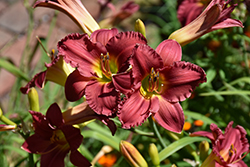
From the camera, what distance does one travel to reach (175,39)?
70cm

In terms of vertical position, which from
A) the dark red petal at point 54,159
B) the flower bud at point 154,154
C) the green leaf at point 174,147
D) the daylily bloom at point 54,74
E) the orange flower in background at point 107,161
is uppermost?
the daylily bloom at point 54,74

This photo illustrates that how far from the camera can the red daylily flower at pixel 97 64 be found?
1.92 ft

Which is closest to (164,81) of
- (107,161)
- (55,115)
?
(55,115)

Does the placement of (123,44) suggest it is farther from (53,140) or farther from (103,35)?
(53,140)

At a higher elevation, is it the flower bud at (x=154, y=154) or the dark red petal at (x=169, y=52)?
the dark red petal at (x=169, y=52)

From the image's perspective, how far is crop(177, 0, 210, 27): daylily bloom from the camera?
3.27ft

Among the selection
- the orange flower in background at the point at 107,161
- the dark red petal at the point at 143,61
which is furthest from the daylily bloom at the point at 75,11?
the orange flower in background at the point at 107,161

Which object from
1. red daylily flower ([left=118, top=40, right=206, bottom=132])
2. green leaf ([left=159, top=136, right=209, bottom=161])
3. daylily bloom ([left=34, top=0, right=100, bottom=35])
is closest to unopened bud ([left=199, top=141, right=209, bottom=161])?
green leaf ([left=159, top=136, right=209, bottom=161])

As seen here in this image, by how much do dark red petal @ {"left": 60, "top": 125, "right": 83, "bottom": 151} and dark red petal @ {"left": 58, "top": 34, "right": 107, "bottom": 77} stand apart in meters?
0.12

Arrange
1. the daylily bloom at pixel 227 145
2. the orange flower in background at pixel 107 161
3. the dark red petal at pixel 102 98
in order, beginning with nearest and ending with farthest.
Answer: the dark red petal at pixel 102 98, the daylily bloom at pixel 227 145, the orange flower in background at pixel 107 161

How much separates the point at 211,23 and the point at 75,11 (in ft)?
1.07

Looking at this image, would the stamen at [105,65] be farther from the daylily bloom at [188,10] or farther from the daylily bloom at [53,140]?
the daylily bloom at [188,10]

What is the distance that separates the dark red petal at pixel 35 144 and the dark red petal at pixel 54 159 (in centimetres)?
2

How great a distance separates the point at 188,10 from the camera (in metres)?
1.03
